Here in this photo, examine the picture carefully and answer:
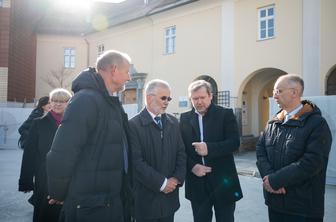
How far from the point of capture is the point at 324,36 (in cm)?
1266

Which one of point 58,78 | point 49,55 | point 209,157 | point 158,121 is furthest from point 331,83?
point 49,55

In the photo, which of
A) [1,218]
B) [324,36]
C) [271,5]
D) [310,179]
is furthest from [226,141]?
[271,5]

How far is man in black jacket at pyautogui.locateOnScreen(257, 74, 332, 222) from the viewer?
308 centimetres

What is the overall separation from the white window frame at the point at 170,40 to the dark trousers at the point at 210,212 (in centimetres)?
1490

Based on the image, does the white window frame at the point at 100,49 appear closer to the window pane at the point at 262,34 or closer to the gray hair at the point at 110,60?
the window pane at the point at 262,34

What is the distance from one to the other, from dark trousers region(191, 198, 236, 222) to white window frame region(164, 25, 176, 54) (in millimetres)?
14896

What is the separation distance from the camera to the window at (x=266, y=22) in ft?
46.6

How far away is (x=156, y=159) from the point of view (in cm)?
327

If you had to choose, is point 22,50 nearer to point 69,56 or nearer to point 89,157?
point 69,56

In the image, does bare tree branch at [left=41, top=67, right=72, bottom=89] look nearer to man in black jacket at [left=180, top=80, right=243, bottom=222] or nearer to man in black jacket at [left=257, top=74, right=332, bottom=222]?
man in black jacket at [left=180, top=80, right=243, bottom=222]

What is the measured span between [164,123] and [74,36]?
22.8 meters

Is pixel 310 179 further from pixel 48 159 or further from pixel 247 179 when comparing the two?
pixel 247 179

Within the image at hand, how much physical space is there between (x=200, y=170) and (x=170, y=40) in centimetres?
1533

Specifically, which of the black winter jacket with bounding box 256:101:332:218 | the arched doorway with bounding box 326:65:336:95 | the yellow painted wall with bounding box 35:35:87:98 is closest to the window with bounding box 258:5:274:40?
the arched doorway with bounding box 326:65:336:95
